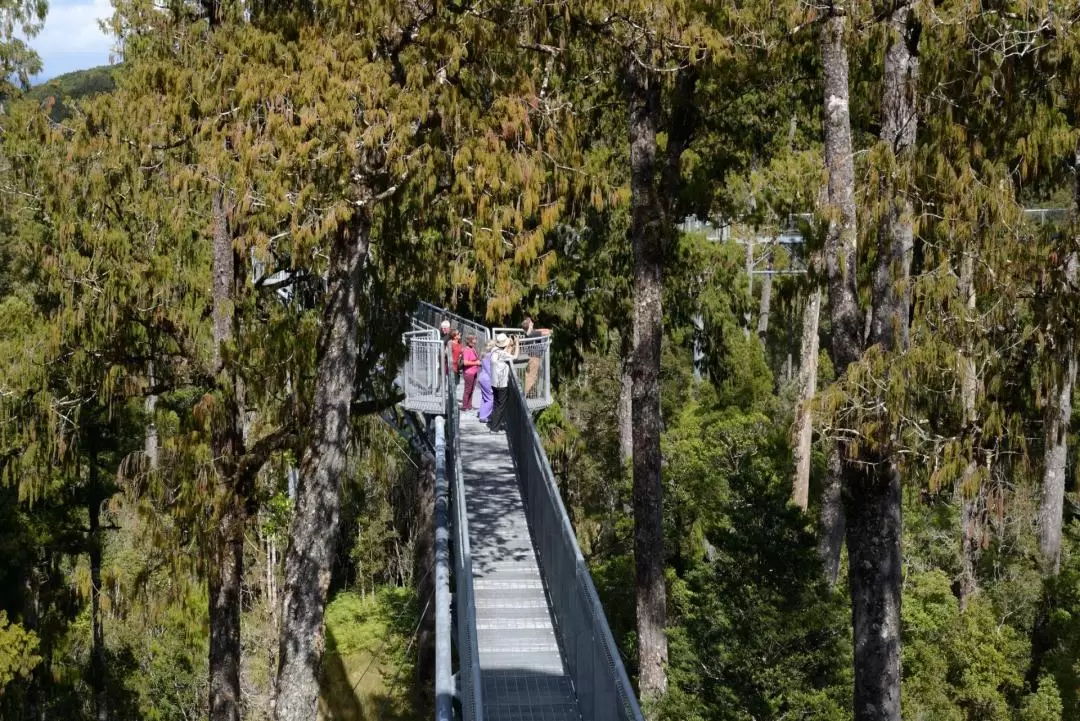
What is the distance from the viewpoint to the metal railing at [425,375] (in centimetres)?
1689

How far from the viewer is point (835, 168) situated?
10.2m

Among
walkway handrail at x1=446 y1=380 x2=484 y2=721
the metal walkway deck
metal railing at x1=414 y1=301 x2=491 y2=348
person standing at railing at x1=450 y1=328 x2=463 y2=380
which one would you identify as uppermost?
metal railing at x1=414 y1=301 x2=491 y2=348

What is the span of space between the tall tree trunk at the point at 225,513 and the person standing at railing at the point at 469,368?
3.25 m

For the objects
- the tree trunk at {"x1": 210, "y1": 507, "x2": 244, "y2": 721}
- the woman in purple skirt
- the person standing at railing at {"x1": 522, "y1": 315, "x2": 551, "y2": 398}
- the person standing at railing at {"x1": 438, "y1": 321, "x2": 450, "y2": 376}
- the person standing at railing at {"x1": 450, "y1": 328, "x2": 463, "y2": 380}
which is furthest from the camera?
the person standing at railing at {"x1": 522, "y1": 315, "x2": 551, "y2": 398}

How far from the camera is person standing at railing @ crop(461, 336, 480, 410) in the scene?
16156 mm

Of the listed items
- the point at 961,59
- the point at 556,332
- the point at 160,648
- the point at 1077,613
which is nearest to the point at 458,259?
the point at 961,59

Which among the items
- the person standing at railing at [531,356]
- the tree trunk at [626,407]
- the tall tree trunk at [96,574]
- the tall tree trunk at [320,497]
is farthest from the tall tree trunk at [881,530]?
the tall tree trunk at [96,574]

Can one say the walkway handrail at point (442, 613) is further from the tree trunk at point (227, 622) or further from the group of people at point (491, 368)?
the tree trunk at point (227, 622)

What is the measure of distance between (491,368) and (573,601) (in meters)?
7.09

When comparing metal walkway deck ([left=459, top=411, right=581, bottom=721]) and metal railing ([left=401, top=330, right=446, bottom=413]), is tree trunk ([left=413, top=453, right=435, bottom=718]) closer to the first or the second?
metal railing ([left=401, top=330, right=446, bottom=413])

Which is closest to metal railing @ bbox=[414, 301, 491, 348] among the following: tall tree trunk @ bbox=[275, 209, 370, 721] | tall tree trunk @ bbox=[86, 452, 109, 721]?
tall tree trunk @ bbox=[275, 209, 370, 721]

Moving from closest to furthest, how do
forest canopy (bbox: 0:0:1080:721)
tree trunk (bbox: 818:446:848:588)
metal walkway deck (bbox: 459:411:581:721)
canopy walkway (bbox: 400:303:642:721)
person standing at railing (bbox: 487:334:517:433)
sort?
1. canopy walkway (bbox: 400:303:642:721)
2. metal walkway deck (bbox: 459:411:581:721)
3. forest canopy (bbox: 0:0:1080:721)
4. person standing at railing (bbox: 487:334:517:433)
5. tree trunk (bbox: 818:446:848:588)

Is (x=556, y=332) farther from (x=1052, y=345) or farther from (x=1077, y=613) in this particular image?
(x=1052, y=345)

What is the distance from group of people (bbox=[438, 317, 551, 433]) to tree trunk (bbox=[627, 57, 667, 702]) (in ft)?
7.44
